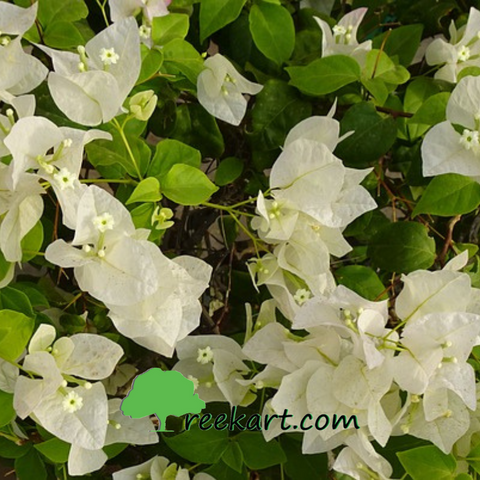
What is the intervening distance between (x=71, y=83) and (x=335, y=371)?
0.30 meters

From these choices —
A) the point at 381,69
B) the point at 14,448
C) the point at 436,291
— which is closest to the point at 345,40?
the point at 381,69

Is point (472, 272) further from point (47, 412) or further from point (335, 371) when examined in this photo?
point (47, 412)

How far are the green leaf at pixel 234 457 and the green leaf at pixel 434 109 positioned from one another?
341mm

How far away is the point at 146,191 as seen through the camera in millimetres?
540

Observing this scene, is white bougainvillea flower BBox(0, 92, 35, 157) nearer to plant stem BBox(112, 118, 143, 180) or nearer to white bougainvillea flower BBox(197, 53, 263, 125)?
plant stem BBox(112, 118, 143, 180)

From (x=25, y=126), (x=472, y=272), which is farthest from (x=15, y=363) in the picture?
(x=472, y=272)

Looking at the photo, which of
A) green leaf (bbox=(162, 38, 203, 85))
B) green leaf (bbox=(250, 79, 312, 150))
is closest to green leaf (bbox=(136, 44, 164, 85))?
green leaf (bbox=(162, 38, 203, 85))

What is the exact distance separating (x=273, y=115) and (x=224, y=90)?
0.06m

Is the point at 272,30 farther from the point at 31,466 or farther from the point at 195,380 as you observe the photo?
the point at 31,466

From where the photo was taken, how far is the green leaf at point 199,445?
0.64 meters

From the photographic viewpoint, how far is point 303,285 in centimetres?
65

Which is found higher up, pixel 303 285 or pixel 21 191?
pixel 21 191

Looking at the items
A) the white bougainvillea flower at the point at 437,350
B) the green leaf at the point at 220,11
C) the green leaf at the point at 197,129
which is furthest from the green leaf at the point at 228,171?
the white bougainvillea flower at the point at 437,350

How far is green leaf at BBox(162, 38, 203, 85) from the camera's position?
62 cm
